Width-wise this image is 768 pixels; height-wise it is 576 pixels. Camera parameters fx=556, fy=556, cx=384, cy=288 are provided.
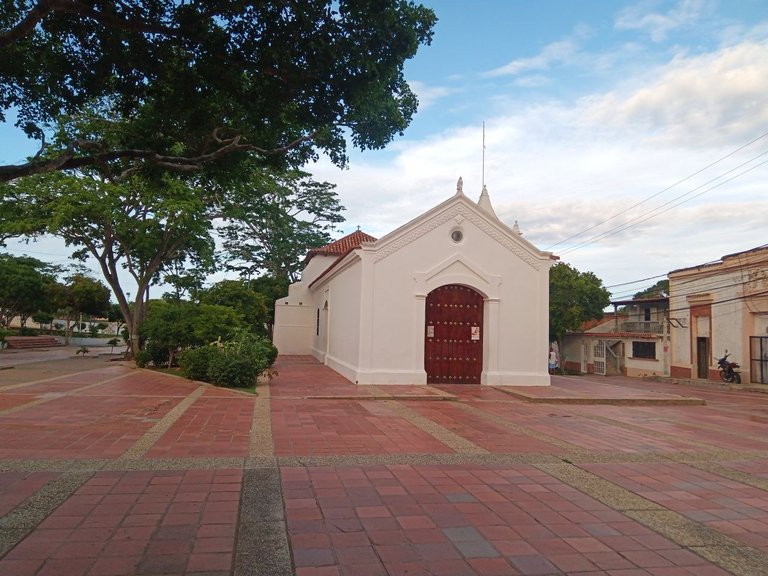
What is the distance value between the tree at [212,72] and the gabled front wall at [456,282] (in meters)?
7.79

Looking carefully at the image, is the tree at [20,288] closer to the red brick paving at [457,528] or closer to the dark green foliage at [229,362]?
the dark green foliage at [229,362]

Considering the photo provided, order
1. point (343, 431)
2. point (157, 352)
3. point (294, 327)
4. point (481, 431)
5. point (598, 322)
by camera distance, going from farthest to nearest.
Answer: point (598, 322)
point (294, 327)
point (157, 352)
point (481, 431)
point (343, 431)

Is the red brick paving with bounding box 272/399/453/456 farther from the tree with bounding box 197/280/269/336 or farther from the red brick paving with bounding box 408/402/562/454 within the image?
the tree with bounding box 197/280/269/336

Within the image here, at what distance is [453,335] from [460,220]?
10.5ft

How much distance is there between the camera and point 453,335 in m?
15.5

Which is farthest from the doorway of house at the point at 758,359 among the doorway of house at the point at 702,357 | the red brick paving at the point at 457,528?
the red brick paving at the point at 457,528

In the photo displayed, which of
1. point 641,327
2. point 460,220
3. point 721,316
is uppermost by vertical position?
point 460,220

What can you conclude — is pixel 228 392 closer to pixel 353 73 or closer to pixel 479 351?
pixel 479 351

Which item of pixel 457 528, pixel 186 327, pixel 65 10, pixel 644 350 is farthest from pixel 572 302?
pixel 65 10

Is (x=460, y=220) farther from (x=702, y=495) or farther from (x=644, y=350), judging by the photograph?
(x=644, y=350)

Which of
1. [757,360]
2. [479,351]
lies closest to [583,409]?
[479,351]

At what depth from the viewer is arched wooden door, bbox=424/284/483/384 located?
1528 centimetres

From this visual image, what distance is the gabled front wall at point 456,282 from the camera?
1473 cm

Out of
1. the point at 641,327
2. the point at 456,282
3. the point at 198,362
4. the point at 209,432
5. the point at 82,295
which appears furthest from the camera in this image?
the point at 641,327
